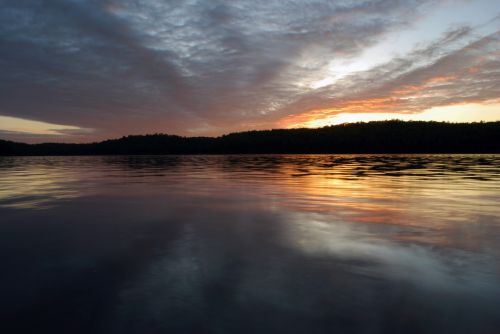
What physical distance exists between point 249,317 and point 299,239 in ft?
14.3

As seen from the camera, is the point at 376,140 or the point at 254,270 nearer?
the point at 254,270

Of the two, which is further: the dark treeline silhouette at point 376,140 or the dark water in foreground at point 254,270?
the dark treeline silhouette at point 376,140

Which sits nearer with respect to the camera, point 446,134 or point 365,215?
point 365,215

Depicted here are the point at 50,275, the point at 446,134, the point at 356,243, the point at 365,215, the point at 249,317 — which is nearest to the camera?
the point at 249,317

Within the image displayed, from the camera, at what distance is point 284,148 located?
176625mm

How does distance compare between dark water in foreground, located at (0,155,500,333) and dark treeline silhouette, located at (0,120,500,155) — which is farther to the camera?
dark treeline silhouette, located at (0,120,500,155)

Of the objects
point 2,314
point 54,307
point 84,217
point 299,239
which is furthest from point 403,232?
point 84,217

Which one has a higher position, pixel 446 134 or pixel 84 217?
pixel 446 134

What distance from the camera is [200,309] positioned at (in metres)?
4.87

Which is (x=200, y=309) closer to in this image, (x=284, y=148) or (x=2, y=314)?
(x=2, y=314)

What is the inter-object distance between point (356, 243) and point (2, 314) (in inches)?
292

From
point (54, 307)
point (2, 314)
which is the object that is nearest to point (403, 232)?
point (54, 307)

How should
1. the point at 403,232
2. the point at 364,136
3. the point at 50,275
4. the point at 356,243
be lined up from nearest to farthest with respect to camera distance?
the point at 50,275 → the point at 356,243 → the point at 403,232 → the point at 364,136

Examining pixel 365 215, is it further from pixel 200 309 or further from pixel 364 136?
pixel 364 136
